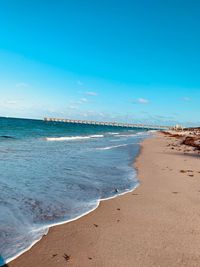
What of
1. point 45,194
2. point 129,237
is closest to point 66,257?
point 129,237

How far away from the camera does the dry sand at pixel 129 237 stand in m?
4.04

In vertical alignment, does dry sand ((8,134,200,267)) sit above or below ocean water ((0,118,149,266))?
above

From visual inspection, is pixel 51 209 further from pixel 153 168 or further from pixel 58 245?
pixel 153 168

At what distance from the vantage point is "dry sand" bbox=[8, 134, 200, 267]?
404cm

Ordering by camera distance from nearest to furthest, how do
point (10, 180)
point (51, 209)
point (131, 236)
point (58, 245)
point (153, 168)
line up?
point (58, 245) → point (131, 236) → point (51, 209) → point (10, 180) → point (153, 168)

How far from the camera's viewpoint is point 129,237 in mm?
4848

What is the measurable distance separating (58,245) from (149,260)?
1.40 meters

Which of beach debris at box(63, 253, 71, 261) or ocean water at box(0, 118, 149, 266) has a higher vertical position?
beach debris at box(63, 253, 71, 261)

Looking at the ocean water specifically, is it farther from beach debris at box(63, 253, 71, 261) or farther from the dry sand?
beach debris at box(63, 253, 71, 261)

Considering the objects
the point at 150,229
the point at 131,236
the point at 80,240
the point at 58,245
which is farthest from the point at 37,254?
the point at 150,229

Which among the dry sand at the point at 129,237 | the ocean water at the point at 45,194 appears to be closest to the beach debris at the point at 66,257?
the dry sand at the point at 129,237

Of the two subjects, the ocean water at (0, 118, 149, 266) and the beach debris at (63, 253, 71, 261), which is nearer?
the beach debris at (63, 253, 71, 261)

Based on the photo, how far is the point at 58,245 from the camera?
4.51 meters

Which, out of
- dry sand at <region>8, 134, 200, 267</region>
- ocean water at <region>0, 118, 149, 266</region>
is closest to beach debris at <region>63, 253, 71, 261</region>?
dry sand at <region>8, 134, 200, 267</region>
